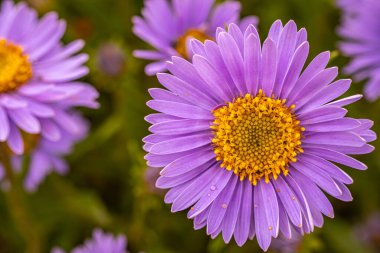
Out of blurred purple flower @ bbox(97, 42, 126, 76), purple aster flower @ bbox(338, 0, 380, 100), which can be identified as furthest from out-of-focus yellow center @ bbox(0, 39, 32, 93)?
purple aster flower @ bbox(338, 0, 380, 100)

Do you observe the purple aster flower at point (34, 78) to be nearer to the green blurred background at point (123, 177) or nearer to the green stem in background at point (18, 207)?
the green stem in background at point (18, 207)

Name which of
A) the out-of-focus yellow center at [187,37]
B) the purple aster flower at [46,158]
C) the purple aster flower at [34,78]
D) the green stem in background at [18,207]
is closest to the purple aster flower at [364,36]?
the out-of-focus yellow center at [187,37]

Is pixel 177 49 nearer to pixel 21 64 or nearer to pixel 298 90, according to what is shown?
pixel 21 64

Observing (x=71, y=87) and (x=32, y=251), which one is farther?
(x=32, y=251)

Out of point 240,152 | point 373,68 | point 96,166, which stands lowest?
point 96,166

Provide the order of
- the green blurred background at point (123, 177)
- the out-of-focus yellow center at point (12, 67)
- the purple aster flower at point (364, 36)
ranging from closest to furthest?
the out-of-focus yellow center at point (12, 67)
the purple aster flower at point (364, 36)
the green blurred background at point (123, 177)

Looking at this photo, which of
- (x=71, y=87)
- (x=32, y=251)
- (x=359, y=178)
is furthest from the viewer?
(x=359, y=178)

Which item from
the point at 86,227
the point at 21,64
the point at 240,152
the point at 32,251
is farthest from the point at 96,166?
the point at 240,152

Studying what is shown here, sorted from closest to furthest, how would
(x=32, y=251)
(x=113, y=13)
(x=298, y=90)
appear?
(x=298, y=90)
(x=32, y=251)
(x=113, y=13)
